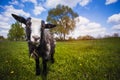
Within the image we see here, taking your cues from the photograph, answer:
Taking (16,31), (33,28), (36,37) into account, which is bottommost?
(36,37)

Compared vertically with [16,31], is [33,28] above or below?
below

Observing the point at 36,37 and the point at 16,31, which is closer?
the point at 36,37

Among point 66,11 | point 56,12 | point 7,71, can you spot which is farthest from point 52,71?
point 56,12

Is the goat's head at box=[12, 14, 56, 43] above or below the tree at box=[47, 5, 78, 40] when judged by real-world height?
below

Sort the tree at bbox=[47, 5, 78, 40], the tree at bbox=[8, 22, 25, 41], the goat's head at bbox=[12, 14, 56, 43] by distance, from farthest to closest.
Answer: the tree at bbox=[8, 22, 25, 41], the tree at bbox=[47, 5, 78, 40], the goat's head at bbox=[12, 14, 56, 43]

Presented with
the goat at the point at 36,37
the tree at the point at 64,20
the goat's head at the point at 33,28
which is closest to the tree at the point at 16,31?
the tree at the point at 64,20

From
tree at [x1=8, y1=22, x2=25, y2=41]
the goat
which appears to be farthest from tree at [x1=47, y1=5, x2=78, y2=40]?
tree at [x1=8, y1=22, x2=25, y2=41]

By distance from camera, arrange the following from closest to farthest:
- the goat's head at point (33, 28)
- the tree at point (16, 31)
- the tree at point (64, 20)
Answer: the goat's head at point (33, 28)
the tree at point (64, 20)
the tree at point (16, 31)

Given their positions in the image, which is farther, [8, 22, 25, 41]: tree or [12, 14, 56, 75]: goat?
[8, 22, 25, 41]: tree

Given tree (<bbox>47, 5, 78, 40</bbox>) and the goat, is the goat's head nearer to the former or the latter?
the goat

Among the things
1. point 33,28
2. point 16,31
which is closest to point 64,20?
point 33,28

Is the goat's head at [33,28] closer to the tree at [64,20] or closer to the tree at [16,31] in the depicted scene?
the tree at [64,20]

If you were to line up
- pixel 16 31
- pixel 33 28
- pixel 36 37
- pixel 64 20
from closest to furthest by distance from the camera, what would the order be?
pixel 36 37 < pixel 33 28 < pixel 64 20 < pixel 16 31

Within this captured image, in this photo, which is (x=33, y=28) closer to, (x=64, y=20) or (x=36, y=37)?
(x=36, y=37)
